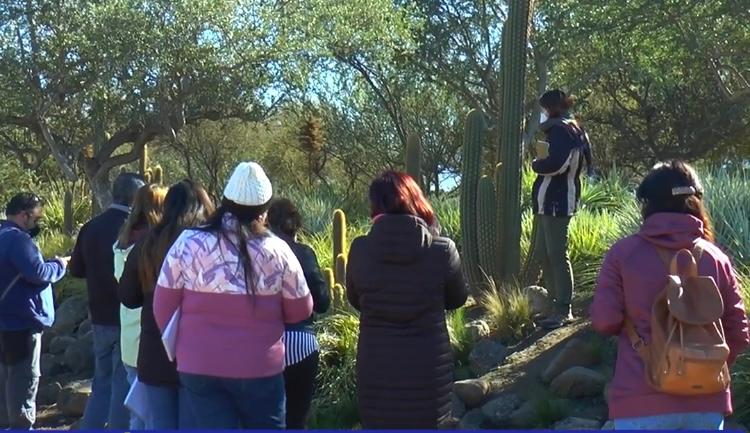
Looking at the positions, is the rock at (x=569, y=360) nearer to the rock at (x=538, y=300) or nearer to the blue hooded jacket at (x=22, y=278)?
the rock at (x=538, y=300)

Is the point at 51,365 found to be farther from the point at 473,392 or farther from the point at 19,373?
the point at 473,392

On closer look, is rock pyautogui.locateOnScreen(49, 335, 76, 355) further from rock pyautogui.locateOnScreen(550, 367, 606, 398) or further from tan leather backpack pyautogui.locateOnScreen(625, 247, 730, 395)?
tan leather backpack pyautogui.locateOnScreen(625, 247, 730, 395)

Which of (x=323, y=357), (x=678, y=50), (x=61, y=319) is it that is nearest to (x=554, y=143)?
(x=323, y=357)

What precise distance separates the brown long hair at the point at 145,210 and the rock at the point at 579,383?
3093 millimetres

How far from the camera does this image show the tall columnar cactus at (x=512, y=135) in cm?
912

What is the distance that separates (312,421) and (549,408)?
6.21ft

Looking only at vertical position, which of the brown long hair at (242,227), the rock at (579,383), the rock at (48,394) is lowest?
the rock at (48,394)

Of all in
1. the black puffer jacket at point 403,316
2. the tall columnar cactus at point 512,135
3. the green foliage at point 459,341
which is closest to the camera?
the black puffer jacket at point 403,316

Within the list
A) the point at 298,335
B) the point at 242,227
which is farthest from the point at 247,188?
the point at 298,335

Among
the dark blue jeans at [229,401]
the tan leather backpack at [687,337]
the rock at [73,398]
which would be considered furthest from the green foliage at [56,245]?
the tan leather backpack at [687,337]

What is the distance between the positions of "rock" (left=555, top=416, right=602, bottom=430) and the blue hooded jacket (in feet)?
10.9

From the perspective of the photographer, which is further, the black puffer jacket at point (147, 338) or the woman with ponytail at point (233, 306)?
the black puffer jacket at point (147, 338)

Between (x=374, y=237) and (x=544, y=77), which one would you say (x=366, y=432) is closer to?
(x=374, y=237)

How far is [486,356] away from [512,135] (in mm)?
2090
